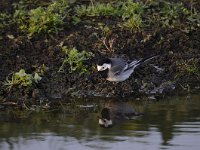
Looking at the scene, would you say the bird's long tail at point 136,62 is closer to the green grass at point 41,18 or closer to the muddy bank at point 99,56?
the muddy bank at point 99,56

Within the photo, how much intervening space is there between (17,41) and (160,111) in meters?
2.95

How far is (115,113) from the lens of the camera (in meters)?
9.72

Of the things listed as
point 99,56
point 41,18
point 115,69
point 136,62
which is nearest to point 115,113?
point 115,69

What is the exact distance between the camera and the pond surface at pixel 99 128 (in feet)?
28.0

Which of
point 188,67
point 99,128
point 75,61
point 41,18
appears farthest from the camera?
point 41,18

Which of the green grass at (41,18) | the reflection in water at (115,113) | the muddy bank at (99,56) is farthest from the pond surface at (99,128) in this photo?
the green grass at (41,18)

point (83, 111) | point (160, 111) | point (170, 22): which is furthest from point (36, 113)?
point (170, 22)

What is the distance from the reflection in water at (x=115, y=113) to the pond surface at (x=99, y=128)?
9cm

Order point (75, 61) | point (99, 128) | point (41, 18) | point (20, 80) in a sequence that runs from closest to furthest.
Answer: point (99, 128) < point (20, 80) < point (75, 61) < point (41, 18)

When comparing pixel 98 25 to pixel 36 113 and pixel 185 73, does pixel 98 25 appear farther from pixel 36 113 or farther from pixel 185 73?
pixel 36 113

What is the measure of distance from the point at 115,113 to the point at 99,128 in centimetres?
67

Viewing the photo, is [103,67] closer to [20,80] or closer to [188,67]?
[20,80]

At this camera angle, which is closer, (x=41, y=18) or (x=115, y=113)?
(x=115, y=113)

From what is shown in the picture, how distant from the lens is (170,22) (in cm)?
1213
